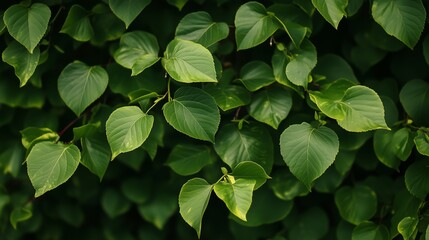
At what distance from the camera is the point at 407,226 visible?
1.27 m

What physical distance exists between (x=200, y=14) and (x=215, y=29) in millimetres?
62

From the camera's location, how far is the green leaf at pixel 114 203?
1.73 meters

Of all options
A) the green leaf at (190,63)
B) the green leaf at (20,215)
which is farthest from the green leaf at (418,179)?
the green leaf at (20,215)

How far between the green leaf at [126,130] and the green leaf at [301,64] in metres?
0.36

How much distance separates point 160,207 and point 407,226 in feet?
2.50

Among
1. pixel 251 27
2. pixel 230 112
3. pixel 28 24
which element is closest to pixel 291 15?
pixel 251 27

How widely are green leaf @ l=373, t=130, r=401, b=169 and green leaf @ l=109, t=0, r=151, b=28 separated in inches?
26.8

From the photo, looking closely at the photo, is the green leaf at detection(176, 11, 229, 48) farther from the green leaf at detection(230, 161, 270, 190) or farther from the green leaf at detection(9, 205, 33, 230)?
the green leaf at detection(9, 205, 33, 230)

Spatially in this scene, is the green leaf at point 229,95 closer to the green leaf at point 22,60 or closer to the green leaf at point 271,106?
the green leaf at point 271,106

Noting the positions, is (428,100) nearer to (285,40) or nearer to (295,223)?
(285,40)

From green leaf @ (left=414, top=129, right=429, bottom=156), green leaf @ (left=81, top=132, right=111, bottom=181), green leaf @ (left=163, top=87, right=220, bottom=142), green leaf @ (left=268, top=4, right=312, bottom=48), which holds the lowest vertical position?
green leaf @ (left=81, top=132, right=111, bottom=181)

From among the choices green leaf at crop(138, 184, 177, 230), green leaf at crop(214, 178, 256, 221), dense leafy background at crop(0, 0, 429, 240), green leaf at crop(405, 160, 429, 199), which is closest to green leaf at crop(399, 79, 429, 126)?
dense leafy background at crop(0, 0, 429, 240)

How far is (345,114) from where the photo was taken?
1.21m

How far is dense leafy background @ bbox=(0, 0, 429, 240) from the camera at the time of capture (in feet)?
3.99
